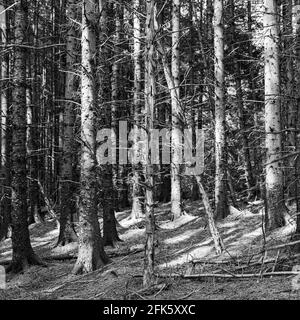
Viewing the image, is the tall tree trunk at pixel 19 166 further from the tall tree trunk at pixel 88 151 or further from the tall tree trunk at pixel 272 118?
the tall tree trunk at pixel 272 118

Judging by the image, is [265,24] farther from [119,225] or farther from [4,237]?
[4,237]

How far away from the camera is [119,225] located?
1675 centimetres

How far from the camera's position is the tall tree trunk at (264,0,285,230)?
1116 centimetres

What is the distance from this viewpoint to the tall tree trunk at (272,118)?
36.6 feet

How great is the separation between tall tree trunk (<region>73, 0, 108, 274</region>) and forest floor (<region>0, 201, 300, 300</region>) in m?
0.56

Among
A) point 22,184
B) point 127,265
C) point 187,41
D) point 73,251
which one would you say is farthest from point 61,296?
point 187,41

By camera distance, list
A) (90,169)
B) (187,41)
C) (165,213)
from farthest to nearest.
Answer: (187,41), (165,213), (90,169)

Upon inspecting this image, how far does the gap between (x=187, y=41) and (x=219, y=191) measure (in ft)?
37.0

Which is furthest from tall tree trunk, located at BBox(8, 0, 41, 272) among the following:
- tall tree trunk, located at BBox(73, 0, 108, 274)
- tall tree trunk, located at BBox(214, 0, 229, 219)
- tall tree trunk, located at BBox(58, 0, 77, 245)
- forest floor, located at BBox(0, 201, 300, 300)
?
tall tree trunk, located at BBox(214, 0, 229, 219)

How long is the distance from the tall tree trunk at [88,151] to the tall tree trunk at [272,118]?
14.2 ft

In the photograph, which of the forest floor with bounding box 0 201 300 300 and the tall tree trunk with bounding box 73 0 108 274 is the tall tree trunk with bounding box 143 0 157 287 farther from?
the tall tree trunk with bounding box 73 0 108 274

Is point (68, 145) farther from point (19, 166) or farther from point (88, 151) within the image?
point (88, 151)

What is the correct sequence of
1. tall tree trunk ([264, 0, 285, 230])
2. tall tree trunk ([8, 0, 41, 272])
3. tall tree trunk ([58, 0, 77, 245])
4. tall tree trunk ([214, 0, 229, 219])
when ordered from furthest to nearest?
1. tall tree trunk ([214, 0, 229, 219])
2. tall tree trunk ([58, 0, 77, 245])
3. tall tree trunk ([264, 0, 285, 230])
4. tall tree trunk ([8, 0, 41, 272])

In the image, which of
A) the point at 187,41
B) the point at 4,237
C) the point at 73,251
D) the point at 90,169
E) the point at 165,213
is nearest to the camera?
the point at 90,169
